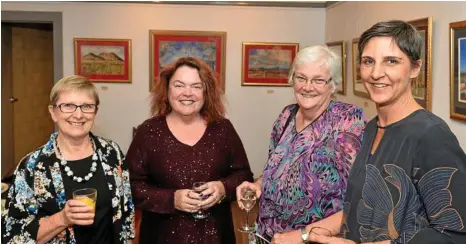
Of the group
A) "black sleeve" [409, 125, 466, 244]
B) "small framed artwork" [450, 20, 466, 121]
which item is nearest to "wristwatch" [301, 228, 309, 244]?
"black sleeve" [409, 125, 466, 244]

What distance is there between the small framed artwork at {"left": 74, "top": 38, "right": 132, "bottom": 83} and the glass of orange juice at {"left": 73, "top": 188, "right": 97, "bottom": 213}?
4.19 metres

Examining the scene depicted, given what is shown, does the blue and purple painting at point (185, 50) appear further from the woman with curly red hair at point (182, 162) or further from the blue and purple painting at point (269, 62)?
the woman with curly red hair at point (182, 162)

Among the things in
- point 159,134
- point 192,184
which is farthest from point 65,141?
point 192,184

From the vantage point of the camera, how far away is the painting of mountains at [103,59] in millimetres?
5645

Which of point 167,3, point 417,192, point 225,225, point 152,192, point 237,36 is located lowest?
point 225,225

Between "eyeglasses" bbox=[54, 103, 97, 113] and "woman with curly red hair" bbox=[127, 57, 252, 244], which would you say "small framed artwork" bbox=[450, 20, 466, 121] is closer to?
"woman with curly red hair" bbox=[127, 57, 252, 244]

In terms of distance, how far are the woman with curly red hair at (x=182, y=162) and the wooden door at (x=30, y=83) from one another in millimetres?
4888

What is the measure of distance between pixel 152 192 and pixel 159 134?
0.25 metres

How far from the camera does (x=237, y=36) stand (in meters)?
5.75

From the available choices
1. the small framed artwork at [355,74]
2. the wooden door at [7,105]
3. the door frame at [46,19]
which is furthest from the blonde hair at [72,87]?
the wooden door at [7,105]

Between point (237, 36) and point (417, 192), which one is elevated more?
point (237, 36)

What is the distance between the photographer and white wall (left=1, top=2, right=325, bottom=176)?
565cm

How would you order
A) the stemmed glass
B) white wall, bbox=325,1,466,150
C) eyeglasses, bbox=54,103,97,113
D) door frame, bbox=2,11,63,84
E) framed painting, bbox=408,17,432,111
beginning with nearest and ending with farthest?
the stemmed glass
eyeglasses, bbox=54,103,97,113
white wall, bbox=325,1,466,150
framed painting, bbox=408,17,432,111
door frame, bbox=2,11,63,84

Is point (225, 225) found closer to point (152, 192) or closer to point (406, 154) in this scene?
point (152, 192)
